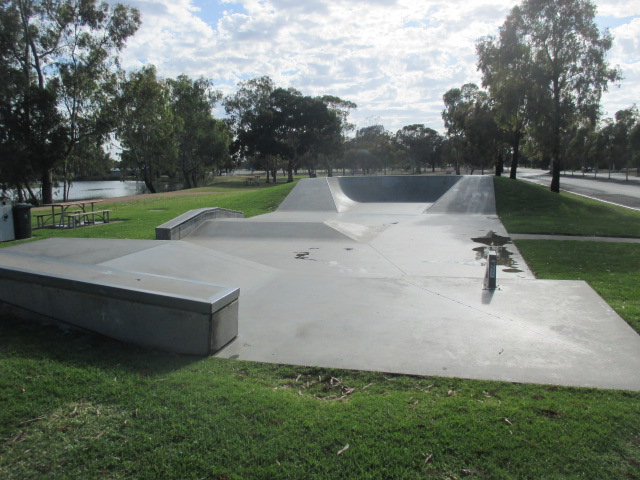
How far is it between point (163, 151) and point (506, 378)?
53241 millimetres

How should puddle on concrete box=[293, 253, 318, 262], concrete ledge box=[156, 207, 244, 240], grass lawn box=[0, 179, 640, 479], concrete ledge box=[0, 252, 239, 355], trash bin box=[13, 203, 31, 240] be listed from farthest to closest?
trash bin box=[13, 203, 31, 240] → concrete ledge box=[156, 207, 244, 240] → puddle on concrete box=[293, 253, 318, 262] → concrete ledge box=[0, 252, 239, 355] → grass lawn box=[0, 179, 640, 479]

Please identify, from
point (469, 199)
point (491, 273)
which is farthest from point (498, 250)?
point (469, 199)

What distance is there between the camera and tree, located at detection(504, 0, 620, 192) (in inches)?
808

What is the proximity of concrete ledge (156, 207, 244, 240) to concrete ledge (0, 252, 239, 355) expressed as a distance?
604 cm

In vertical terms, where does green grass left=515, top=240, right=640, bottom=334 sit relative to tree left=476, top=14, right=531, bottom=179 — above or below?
below

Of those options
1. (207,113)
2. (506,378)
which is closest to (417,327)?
(506,378)

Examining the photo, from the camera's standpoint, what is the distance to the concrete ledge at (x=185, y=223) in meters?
11.3

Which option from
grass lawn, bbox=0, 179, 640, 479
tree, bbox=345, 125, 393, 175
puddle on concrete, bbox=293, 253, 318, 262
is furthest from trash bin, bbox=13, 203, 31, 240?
tree, bbox=345, 125, 393, 175

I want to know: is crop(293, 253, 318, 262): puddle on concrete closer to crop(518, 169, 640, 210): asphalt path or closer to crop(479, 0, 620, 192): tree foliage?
crop(479, 0, 620, 192): tree foliage

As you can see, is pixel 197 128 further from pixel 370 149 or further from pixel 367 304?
pixel 367 304

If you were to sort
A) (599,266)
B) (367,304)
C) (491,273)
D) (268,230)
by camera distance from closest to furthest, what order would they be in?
1. (367,304)
2. (491,273)
3. (599,266)
4. (268,230)

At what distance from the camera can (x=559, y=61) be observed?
20641mm

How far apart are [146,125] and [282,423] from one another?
42.6 meters

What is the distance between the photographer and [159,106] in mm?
38719
